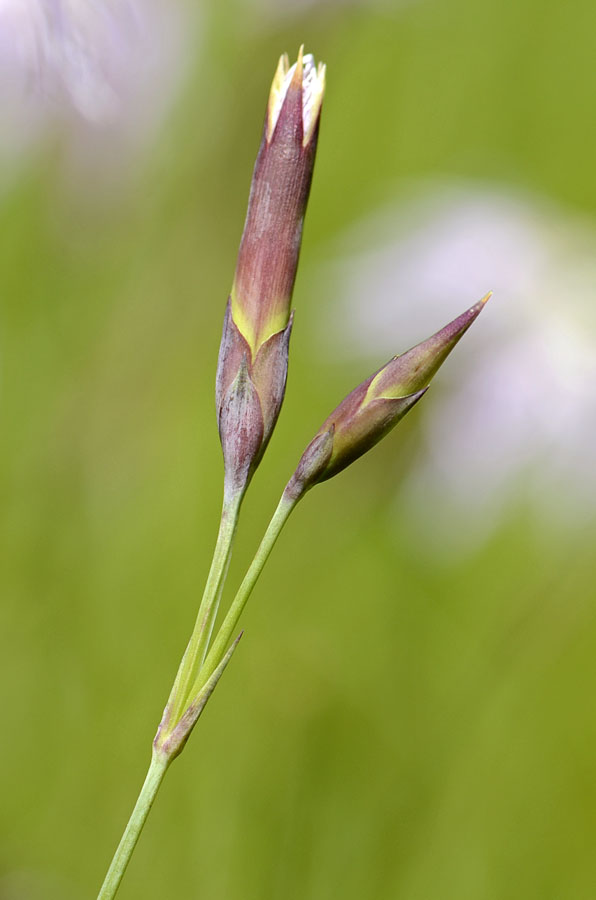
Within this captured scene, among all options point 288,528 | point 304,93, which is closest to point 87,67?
point 304,93

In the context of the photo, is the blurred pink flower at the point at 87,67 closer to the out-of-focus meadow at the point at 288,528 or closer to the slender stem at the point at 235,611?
the out-of-focus meadow at the point at 288,528

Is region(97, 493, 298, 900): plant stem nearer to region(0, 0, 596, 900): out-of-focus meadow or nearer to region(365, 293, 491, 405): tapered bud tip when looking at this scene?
region(365, 293, 491, 405): tapered bud tip

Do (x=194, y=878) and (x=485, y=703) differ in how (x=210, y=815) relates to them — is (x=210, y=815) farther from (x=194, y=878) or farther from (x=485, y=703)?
(x=485, y=703)

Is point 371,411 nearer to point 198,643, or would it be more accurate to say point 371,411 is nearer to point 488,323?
point 198,643

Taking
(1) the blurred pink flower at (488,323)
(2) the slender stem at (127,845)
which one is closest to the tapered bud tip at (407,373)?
(2) the slender stem at (127,845)

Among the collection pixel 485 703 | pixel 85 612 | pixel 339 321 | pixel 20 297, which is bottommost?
pixel 485 703

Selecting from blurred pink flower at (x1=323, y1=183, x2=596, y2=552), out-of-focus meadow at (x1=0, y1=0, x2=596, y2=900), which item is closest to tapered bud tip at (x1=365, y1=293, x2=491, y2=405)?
out-of-focus meadow at (x1=0, y1=0, x2=596, y2=900)

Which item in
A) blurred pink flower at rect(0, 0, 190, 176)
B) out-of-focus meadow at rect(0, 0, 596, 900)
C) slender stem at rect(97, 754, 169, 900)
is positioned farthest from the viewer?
out-of-focus meadow at rect(0, 0, 596, 900)

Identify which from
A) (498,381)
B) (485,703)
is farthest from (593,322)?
(485,703)
